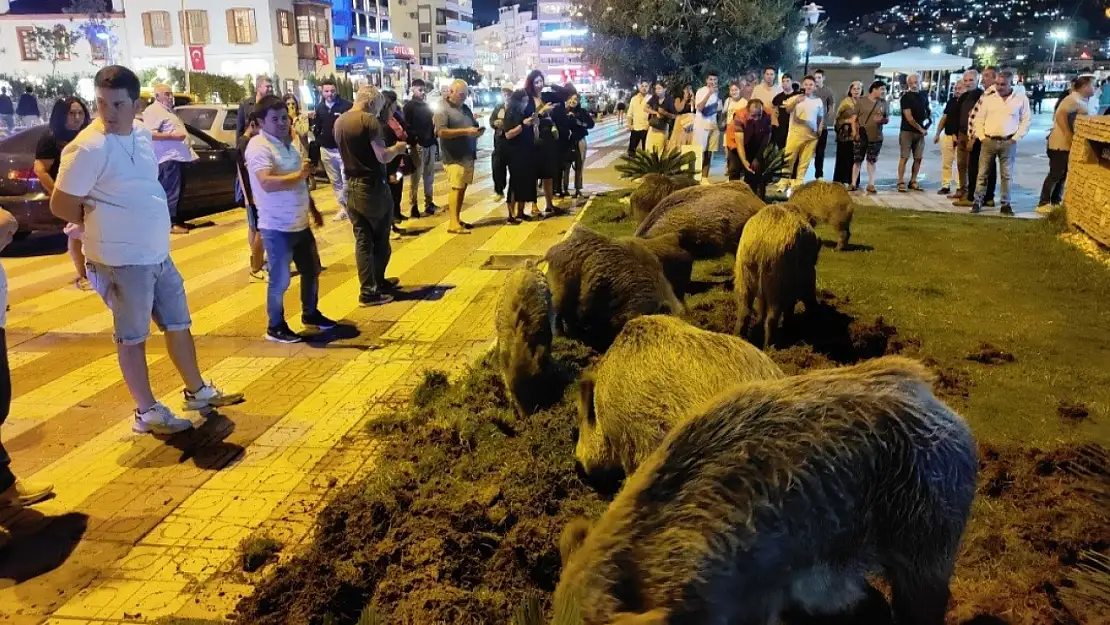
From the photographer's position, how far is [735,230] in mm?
7473

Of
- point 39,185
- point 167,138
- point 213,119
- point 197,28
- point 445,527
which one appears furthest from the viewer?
point 197,28

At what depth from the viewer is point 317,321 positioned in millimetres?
6656

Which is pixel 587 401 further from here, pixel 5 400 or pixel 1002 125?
pixel 1002 125

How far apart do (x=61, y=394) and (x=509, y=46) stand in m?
168

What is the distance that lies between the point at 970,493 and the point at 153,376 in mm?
5605

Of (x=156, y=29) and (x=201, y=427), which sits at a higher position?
(x=156, y=29)

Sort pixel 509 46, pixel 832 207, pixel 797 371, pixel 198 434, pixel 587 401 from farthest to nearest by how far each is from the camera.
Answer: pixel 509 46
pixel 832 207
pixel 797 371
pixel 198 434
pixel 587 401

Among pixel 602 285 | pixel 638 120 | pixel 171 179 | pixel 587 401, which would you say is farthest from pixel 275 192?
pixel 638 120

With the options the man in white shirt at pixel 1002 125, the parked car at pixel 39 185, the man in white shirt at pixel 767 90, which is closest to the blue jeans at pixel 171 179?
the parked car at pixel 39 185

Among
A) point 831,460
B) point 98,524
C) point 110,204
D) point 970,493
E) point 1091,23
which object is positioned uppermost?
point 1091,23

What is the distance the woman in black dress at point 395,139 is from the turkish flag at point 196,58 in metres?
43.6

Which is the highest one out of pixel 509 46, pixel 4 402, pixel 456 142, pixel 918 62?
pixel 509 46

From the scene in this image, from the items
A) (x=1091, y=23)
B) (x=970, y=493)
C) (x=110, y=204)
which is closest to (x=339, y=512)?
(x=110, y=204)

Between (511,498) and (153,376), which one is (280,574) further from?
(153,376)
